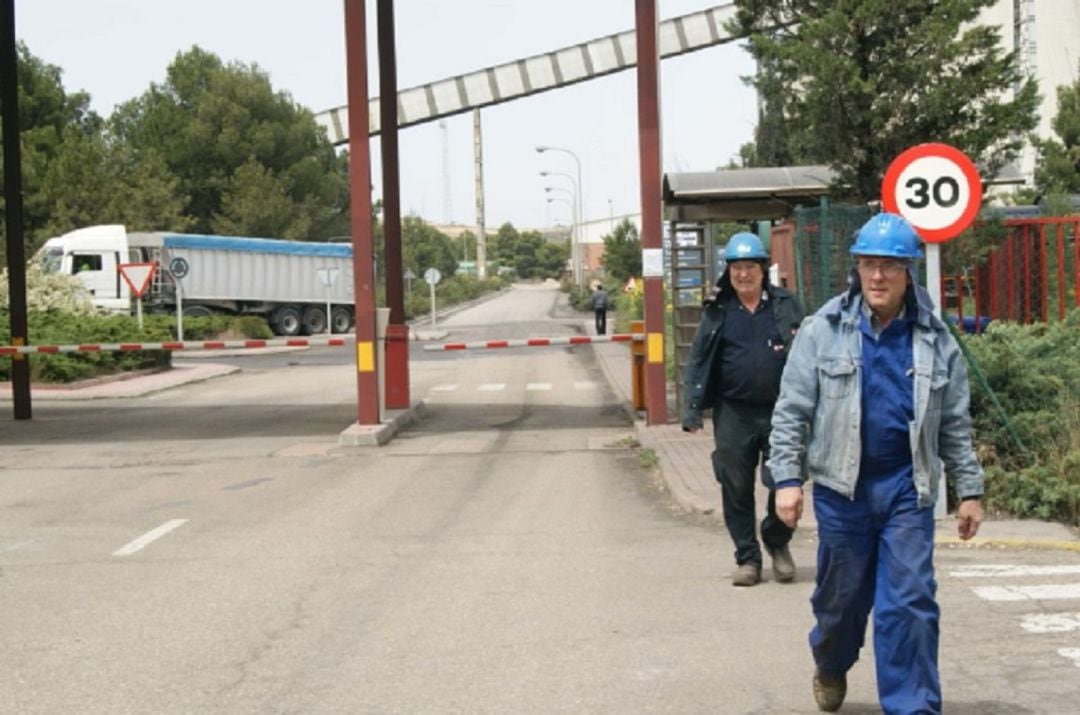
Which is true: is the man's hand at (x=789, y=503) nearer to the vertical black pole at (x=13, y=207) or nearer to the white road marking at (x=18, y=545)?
the white road marking at (x=18, y=545)

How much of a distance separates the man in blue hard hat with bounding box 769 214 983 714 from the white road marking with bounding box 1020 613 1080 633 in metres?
2.12

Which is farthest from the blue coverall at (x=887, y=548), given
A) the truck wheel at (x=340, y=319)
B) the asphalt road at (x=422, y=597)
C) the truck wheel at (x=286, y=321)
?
the truck wheel at (x=340, y=319)

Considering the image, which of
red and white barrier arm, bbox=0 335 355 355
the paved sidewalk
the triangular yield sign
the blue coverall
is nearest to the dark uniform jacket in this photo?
the paved sidewalk

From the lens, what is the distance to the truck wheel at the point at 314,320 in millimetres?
57219

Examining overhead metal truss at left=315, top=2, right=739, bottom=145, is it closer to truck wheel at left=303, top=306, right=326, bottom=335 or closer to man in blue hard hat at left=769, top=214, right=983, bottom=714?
truck wheel at left=303, top=306, right=326, bottom=335

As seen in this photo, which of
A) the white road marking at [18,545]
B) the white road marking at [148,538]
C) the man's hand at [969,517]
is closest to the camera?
the man's hand at [969,517]

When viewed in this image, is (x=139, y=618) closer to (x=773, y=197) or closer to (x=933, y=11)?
(x=933, y=11)

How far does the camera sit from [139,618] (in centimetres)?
796

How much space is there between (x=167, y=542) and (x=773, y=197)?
1106 centimetres

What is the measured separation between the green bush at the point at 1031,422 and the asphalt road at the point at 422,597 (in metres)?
1.18

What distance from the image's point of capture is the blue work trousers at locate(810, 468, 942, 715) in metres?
5.21

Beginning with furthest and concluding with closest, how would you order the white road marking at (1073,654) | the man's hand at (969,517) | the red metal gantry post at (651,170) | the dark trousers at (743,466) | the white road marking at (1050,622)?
the red metal gantry post at (651,170) < the dark trousers at (743,466) < the white road marking at (1050,622) < the white road marking at (1073,654) < the man's hand at (969,517)

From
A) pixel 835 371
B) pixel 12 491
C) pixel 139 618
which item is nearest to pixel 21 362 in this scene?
pixel 12 491

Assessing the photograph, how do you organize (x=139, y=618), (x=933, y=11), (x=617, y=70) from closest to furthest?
1. (x=139, y=618)
2. (x=933, y=11)
3. (x=617, y=70)
